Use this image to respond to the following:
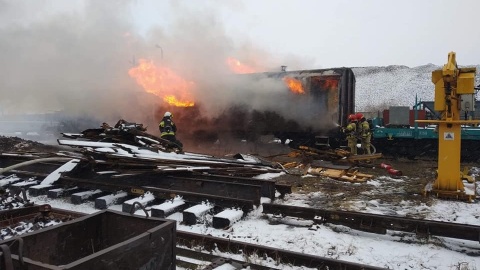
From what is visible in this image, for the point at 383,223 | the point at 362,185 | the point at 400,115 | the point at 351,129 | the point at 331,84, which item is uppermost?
the point at 331,84

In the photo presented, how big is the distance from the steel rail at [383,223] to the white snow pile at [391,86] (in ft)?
128

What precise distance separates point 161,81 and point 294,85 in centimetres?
602

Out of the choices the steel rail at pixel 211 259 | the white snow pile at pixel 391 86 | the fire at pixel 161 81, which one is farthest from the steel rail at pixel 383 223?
the white snow pile at pixel 391 86

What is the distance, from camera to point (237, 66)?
17531 millimetres

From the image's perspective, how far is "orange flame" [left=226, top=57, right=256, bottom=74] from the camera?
1708cm

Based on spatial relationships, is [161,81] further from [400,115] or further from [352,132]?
[400,115]

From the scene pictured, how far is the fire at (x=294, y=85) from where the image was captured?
15.0 m

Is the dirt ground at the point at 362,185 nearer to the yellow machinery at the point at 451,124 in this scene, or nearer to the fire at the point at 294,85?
the yellow machinery at the point at 451,124

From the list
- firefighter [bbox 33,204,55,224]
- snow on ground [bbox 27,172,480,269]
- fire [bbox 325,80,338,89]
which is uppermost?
fire [bbox 325,80,338,89]

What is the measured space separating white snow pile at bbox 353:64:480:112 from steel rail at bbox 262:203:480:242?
39107 millimetres

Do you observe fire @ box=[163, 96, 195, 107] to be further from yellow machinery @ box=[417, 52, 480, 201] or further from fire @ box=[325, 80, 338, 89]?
yellow machinery @ box=[417, 52, 480, 201]

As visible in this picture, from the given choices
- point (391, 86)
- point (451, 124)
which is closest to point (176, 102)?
point (451, 124)

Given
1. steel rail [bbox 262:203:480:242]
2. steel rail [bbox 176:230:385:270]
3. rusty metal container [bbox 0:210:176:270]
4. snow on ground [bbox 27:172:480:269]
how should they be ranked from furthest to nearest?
1. steel rail [bbox 262:203:480:242]
2. snow on ground [bbox 27:172:480:269]
3. steel rail [bbox 176:230:385:270]
4. rusty metal container [bbox 0:210:176:270]

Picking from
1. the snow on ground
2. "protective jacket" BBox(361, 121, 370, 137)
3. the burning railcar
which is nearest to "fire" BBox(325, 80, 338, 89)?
the burning railcar
